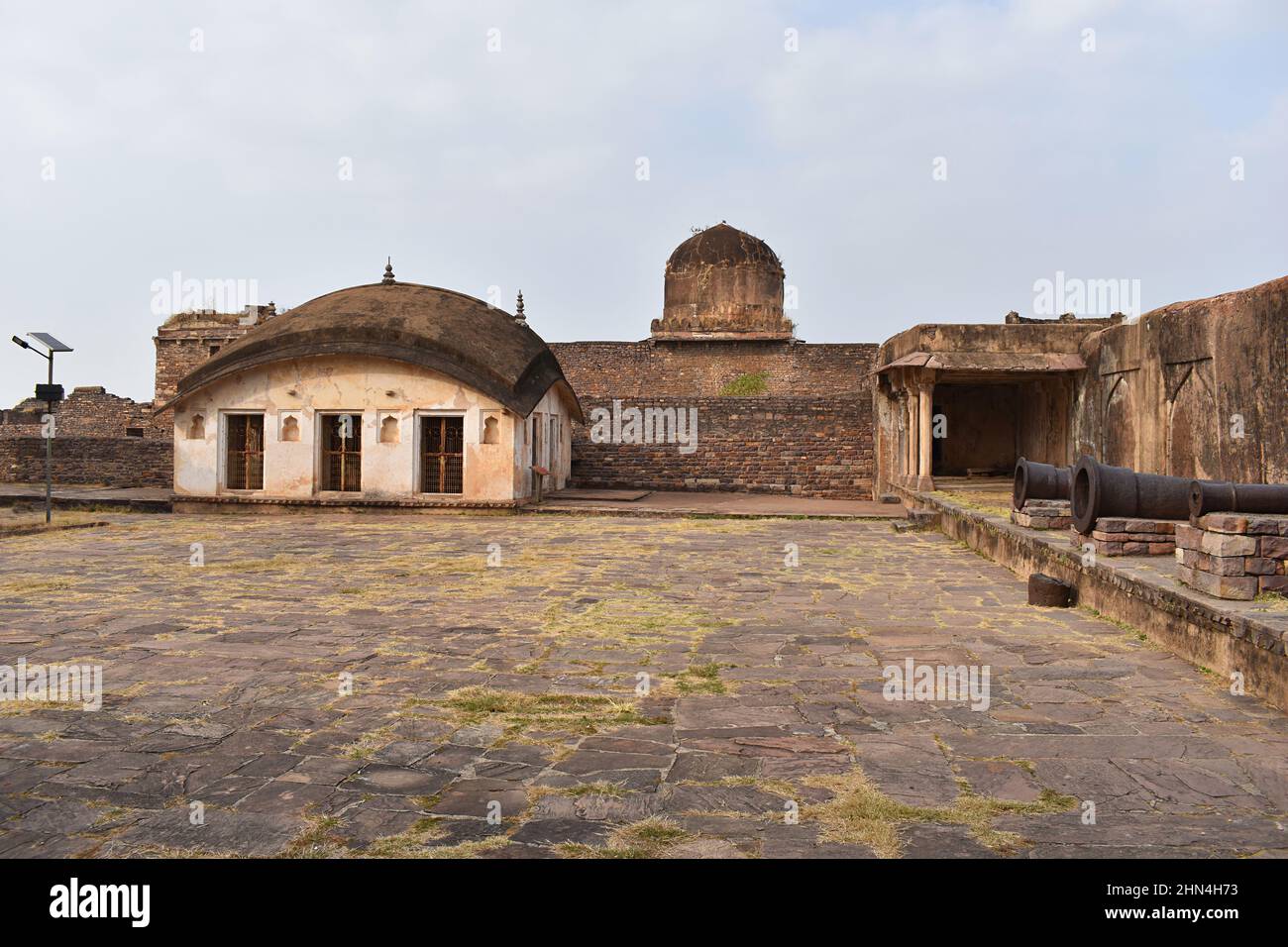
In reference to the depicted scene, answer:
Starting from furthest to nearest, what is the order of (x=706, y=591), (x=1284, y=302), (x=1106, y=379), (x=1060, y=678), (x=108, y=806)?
(x=1106, y=379), (x=1284, y=302), (x=706, y=591), (x=1060, y=678), (x=108, y=806)

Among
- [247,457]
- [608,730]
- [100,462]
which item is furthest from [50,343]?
[608,730]

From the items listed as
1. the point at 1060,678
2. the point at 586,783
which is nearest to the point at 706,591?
the point at 1060,678

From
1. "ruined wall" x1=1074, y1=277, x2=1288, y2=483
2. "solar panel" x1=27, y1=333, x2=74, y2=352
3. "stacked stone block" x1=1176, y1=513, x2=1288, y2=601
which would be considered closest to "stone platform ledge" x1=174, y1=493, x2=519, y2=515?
"solar panel" x1=27, y1=333, x2=74, y2=352

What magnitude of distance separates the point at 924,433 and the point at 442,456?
845 cm

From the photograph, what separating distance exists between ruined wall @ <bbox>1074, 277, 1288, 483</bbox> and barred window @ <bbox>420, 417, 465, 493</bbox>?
10232mm

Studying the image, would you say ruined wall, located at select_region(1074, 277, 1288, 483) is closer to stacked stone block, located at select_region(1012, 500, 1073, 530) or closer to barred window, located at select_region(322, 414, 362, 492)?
stacked stone block, located at select_region(1012, 500, 1073, 530)

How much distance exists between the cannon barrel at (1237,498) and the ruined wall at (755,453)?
49.9 ft

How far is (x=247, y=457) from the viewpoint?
17.7 meters

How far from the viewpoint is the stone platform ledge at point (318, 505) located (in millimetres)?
16625

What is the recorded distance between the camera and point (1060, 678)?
5355mm

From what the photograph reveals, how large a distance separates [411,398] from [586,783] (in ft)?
46.3

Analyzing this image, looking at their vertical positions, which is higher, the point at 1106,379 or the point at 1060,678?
the point at 1106,379

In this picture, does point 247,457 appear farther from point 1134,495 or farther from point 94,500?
point 1134,495
